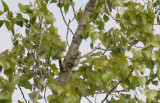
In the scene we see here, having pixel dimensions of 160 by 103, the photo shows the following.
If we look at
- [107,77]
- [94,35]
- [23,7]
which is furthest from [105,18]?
[107,77]

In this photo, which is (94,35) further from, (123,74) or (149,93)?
(149,93)

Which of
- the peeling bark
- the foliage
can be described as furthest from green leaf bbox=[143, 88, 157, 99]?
the peeling bark

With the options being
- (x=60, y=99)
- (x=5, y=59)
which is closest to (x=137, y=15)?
(x=60, y=99)

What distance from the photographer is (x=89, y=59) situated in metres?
3.02

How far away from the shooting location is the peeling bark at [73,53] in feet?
10.8

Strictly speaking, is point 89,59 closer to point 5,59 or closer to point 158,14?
point 5,59

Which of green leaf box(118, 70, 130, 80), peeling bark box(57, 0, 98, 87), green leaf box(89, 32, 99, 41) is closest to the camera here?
green leaf box(118, 70, 130, 80)

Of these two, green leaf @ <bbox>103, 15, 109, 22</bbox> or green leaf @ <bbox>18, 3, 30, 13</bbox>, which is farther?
green leaf @ <bbox>103, 15, 109, 22</bbox>

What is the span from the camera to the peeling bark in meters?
3.28

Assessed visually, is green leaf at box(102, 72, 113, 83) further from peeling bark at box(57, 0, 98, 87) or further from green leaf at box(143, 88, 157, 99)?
peeling bark at box(57, 0, 98, 87)

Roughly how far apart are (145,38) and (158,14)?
1490 mm

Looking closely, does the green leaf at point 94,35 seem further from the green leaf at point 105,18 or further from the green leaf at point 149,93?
the green leaf at point 105,18

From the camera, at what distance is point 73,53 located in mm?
3428

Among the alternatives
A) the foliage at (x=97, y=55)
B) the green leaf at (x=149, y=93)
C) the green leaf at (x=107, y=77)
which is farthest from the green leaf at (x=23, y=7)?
the green leaf at (x=149, y=93)
